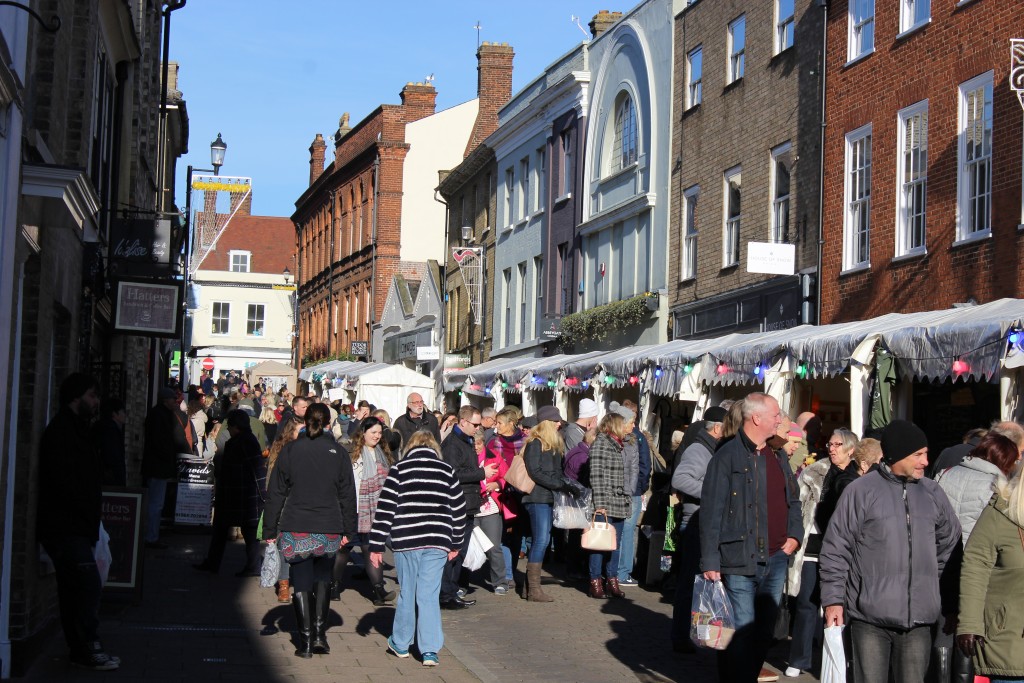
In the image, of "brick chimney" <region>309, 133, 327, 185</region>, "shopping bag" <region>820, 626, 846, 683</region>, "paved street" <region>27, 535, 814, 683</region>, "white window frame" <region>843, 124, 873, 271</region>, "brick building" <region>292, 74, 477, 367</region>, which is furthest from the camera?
"brick chimney" <region>309, 133, 327, 185</region>

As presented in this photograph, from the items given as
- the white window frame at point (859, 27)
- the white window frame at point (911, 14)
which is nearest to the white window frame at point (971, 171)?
the white window frame at point (911, 14)

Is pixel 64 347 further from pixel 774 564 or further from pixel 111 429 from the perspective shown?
pixel 774 564

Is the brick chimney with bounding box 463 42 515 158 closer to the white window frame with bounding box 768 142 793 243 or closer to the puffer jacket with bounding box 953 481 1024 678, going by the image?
the white window frame with bounding box 768 142 793 243

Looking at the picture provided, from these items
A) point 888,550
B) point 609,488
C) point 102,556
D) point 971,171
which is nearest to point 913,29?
point 971,171

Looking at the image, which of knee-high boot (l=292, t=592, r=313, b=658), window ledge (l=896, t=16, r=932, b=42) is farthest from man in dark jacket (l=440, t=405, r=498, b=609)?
window ledge (l=896, t=16, r=932, b=42)

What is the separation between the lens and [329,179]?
62844 mm

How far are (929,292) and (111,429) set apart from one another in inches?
399

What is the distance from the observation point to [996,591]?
20.1ft

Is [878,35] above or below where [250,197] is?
below

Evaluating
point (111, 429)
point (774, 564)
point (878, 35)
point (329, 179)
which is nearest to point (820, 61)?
point (878, 35)

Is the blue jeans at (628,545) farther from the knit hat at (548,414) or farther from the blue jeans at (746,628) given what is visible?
the blue jeans at (746,628)

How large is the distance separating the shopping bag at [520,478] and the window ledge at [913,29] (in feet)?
27.6

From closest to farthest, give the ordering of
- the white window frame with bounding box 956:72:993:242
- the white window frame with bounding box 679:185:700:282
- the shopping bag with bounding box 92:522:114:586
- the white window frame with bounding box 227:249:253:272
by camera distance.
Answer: the shopping bag with bounding box 92:522:114:586 → the white window frame with bounding box 956:72:993:242 → the white window frame with bounding box 679:185:700:282 → the white window frame with bounding box 227:249:253:272

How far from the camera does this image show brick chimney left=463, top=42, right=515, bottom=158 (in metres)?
47.1
